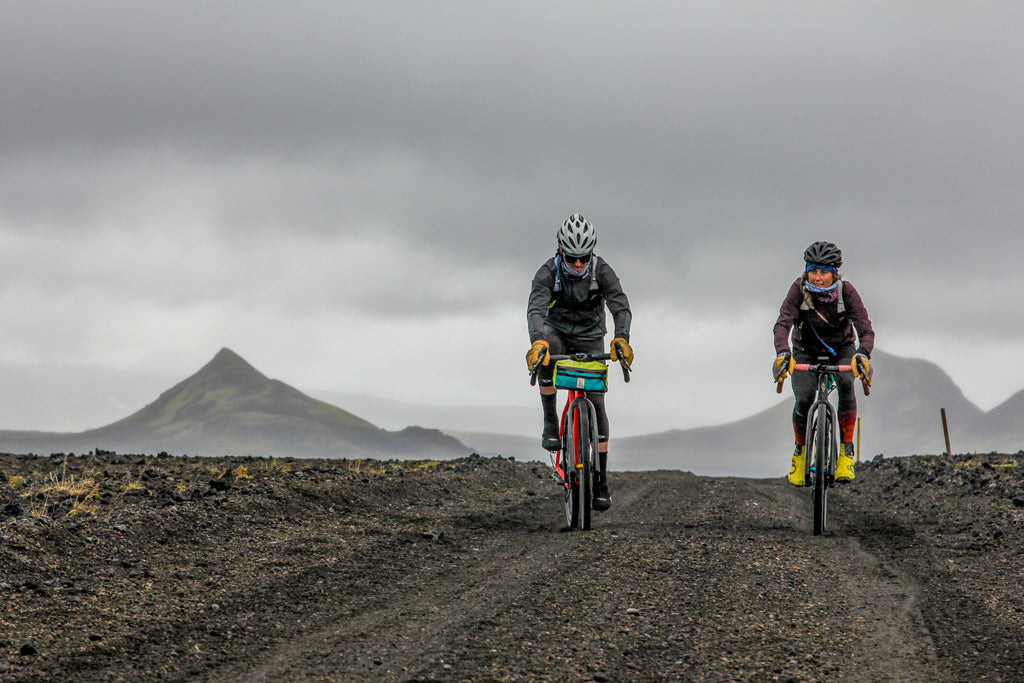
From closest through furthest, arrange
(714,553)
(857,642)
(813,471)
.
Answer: (857,642) < (714,553) < (813,471)

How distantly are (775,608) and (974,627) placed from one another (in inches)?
57.9

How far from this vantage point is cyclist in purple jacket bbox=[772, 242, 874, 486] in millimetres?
11570

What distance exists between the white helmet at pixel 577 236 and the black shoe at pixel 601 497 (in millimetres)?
2901

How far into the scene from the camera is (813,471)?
11.5 metres

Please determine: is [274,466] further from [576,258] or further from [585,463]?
[576,258]

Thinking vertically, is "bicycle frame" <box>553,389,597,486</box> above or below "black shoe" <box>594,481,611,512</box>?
above

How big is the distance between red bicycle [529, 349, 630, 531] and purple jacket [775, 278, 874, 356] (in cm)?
271

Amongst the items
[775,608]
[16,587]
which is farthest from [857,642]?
[16,587]

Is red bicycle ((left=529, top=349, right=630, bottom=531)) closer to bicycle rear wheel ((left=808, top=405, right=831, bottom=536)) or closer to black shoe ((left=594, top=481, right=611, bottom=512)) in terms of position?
black shoe ((left=594, top=481, right=611, bottom=512))

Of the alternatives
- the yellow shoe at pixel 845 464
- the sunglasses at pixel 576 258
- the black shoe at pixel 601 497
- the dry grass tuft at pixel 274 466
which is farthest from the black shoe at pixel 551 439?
the dry grass tuft at pixel 274 466

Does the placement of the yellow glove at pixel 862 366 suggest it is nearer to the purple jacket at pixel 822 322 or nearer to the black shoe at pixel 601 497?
the purple jacket at pixel 822 322

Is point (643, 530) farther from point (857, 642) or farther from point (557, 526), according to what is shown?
point (857, 642)

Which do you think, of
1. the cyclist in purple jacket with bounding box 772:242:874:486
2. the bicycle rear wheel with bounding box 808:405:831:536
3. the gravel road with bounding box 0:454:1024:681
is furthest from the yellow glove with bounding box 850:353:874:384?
the gravel road with bounding box 0:454:1024:681

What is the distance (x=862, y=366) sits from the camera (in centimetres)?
1126
